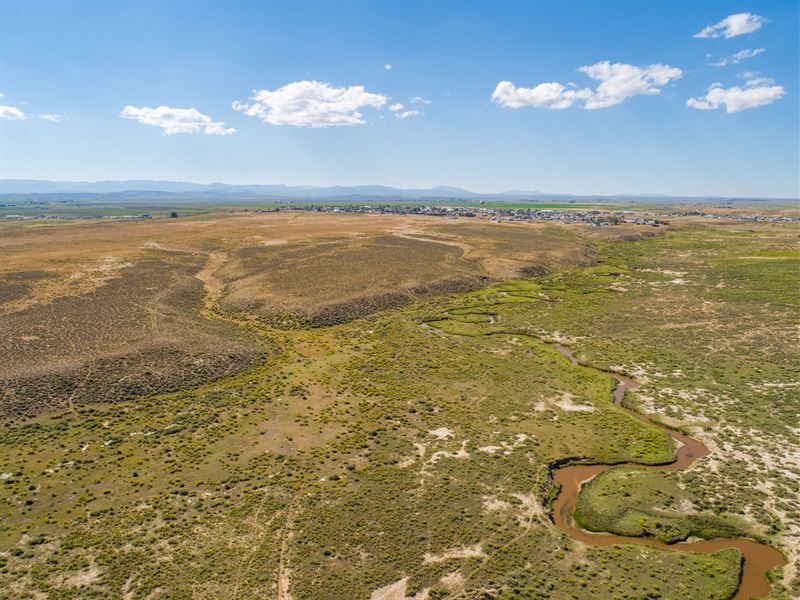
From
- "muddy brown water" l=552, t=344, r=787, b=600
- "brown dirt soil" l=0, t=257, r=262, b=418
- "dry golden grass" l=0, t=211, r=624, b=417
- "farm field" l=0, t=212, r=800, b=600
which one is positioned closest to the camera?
"muddy brown water" l=552, t=344, r=787, b=600

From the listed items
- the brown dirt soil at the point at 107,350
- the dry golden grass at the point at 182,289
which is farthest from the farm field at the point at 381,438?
the dry golden grass at the point at 182,289

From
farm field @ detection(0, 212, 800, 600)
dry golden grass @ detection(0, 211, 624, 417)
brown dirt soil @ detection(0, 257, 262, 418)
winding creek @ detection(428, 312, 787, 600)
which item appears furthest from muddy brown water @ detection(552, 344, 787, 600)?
dry golden grass @ detection(0, 211, 624, 417)

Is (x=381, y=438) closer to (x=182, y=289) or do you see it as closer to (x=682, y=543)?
(x=682, y=543)

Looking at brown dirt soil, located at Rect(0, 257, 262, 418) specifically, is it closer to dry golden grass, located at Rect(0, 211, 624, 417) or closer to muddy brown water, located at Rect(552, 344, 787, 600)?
dry golden grass, located at Rect(0, 211, 624, 417)

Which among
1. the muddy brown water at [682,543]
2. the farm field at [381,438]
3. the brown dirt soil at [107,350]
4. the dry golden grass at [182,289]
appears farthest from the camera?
the dry golden grass at [182,289]

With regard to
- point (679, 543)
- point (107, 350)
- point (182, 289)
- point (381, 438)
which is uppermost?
point (182, 289)

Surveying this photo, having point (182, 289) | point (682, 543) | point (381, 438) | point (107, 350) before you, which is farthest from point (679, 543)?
point (182, 289)

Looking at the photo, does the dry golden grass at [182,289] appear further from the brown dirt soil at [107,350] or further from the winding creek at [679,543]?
the winding creek at [679,543]

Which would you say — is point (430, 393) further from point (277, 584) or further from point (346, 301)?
point (346, 301)
